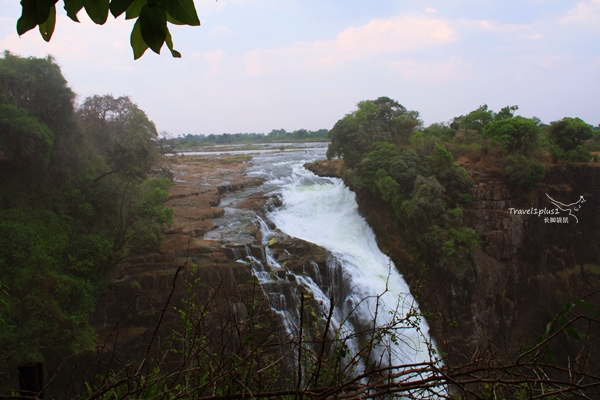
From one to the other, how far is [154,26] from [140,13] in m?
0.03

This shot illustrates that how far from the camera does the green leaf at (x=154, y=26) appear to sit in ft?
2.49

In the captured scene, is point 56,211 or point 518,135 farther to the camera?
point 518,135

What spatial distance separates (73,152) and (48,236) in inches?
109

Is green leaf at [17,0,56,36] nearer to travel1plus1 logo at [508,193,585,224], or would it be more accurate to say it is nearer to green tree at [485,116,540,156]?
travel1plus1 logo at [508,193,585,224]

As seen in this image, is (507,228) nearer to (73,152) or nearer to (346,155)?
(346,155)

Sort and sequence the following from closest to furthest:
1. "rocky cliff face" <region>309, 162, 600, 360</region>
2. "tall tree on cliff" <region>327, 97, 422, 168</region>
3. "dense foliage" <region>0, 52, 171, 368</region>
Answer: "dense foliage" <region>0, 52, 171, 368</region> → "rocky cliff face" <region>309, 162, 600, 360</region> → "tall tree on cliff" <region>327, 97, 422, 168</region>

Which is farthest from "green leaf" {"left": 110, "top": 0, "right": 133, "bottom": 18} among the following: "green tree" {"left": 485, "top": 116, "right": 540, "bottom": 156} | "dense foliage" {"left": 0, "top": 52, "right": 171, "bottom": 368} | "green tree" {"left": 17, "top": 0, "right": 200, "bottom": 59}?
"green tree" {"left": 485, "top": 116, "right": 540, "bottom": 156}

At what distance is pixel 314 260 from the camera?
12.1m

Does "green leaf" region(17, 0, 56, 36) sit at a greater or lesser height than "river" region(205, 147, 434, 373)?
greater

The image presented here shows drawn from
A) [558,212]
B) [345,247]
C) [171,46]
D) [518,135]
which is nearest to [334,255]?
[345,247]

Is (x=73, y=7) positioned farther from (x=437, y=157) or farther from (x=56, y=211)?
Answer: (x=437, y=157)

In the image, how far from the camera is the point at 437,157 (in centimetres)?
1631

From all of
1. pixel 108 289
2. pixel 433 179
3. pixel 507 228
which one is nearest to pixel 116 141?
pixel 108 289

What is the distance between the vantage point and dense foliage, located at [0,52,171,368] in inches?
328
